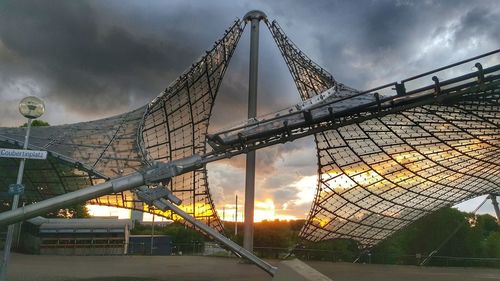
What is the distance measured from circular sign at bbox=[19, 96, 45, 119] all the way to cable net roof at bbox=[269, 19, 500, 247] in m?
19.0

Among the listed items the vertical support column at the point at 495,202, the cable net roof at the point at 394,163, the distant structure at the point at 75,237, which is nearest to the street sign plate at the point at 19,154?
the cable net roof at the point at 394,163

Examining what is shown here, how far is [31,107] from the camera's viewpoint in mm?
15438

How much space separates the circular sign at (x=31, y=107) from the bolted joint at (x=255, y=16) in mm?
30696

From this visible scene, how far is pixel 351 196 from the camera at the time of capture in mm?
39375

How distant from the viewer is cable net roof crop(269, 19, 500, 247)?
88.7 feet

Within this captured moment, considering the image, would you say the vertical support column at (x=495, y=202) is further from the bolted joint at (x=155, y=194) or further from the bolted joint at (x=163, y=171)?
the bolted joint at (x=155, y=194)

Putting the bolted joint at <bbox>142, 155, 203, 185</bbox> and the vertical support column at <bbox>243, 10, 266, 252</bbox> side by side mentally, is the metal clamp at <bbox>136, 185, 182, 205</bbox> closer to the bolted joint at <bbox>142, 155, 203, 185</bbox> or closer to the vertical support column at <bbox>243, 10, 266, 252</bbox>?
the bolted joint at <bbox>142, 155, 203, 185</bbox>

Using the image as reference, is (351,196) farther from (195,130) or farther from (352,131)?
(195,130)

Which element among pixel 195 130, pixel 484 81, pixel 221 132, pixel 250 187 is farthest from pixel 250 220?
pixel 484 81

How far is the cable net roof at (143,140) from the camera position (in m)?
34.7

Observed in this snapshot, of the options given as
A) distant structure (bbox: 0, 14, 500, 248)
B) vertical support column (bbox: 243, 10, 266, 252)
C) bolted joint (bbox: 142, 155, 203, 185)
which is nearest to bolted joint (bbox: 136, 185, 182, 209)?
bolted joint (bbox: 142, 155, 203, 185)

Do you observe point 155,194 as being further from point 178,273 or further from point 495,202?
point 495,202

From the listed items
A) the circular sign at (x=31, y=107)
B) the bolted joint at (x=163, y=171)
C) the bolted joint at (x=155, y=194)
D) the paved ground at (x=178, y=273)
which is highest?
the circular sign at (x=31, y=107)

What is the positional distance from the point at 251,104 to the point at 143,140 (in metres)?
11.8
